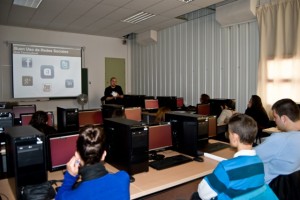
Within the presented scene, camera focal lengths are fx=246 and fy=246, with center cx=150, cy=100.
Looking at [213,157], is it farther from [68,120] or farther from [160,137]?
[68,120]

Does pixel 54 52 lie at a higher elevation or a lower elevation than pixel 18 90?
higher

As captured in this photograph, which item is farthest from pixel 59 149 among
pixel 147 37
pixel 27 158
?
pixel 147 37

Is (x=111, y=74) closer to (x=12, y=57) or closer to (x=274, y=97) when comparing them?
(x=12, y=57)

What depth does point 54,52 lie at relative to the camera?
7.23 meters

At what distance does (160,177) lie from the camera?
6.72 feet

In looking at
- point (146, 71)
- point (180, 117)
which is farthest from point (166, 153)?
point (146, 71)

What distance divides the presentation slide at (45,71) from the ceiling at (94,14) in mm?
649

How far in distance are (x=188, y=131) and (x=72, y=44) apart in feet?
19.7

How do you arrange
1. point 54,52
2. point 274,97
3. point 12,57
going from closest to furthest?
point 274,97 < point 12,57 < point 54,52

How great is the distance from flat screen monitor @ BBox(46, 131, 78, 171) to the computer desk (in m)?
0.11

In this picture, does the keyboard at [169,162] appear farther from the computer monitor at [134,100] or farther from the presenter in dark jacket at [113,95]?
the presenter in dark jacket at [113,95]

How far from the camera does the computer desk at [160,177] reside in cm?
180

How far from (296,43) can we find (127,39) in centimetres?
562

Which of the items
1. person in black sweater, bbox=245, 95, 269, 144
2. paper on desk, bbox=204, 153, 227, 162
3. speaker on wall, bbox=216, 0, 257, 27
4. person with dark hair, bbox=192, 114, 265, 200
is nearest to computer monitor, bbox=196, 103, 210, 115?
person in black sweater, bbox=245, 95, 269, 144
